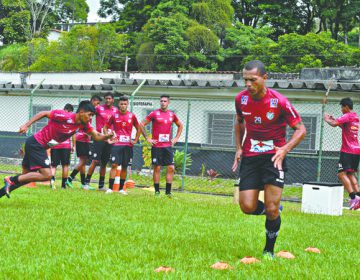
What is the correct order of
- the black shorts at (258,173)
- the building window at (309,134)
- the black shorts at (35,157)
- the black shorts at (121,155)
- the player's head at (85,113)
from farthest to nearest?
the building window at (309,134) → the black shorts at (121,155) → the player's head at (85,113) → the black shorts at (35,157) → the black shorts at (258,173)

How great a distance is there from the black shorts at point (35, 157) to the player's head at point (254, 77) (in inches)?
184

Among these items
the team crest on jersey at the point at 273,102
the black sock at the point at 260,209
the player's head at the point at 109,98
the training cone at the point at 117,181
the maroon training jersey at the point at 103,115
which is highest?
the team crest on jersey at the point at 273,102

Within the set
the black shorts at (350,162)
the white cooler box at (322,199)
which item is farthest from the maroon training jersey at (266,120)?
the black shorts at (350,162)

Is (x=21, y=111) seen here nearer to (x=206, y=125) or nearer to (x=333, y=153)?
(x=206, y=125)

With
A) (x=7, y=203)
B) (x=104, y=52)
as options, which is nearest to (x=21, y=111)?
(x=7, y=203)

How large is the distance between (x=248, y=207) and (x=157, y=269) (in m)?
1.71

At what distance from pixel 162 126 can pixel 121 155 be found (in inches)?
48.1

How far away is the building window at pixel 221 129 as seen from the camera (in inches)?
820

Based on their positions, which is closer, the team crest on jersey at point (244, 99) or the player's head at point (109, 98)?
the team crest on jersey at point (244, 99)

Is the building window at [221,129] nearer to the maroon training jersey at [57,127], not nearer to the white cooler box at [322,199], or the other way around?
the white cooler box at [322,199]

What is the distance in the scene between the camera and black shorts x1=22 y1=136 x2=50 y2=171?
33.4ft

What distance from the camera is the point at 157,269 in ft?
18.1

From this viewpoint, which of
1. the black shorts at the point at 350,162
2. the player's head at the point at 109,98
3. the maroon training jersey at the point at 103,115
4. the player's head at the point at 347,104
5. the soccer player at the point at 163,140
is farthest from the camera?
the maroon training jersey at the point at 103,115

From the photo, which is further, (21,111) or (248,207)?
(21,111)
